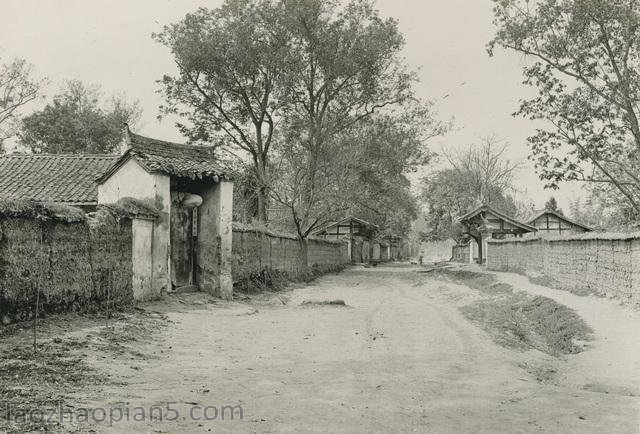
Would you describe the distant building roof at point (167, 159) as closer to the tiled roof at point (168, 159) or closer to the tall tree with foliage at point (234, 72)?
the tiled roof at point (168, 159)

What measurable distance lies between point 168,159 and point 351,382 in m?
10.4

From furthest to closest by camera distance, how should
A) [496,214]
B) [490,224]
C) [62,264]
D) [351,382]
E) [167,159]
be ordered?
1. [490,224]
2. [496,214]
3. [167,159]
4. [62,264]
5. [351,382]

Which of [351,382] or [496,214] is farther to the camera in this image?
[496,214]

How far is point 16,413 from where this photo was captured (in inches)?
193

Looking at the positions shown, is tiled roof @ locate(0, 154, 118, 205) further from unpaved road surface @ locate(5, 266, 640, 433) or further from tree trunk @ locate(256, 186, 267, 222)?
unpaved road surface @ locate(5, 266, 640, 433)

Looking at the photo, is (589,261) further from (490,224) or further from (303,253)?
(490,224)

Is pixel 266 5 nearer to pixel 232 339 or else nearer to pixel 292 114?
pixel 292 114

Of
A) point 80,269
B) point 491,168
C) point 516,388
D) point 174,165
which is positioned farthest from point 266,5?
point 491,168

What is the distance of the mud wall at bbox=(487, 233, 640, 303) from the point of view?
1385 cm

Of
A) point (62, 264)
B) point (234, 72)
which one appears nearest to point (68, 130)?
point (234, 72)

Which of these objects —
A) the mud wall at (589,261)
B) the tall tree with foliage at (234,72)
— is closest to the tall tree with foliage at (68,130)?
the tall tree with foliage at (234,72)

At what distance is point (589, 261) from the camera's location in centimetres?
1750

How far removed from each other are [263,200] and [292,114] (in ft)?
16.6

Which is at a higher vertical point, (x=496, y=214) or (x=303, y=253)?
→ (x=496, y=214)
